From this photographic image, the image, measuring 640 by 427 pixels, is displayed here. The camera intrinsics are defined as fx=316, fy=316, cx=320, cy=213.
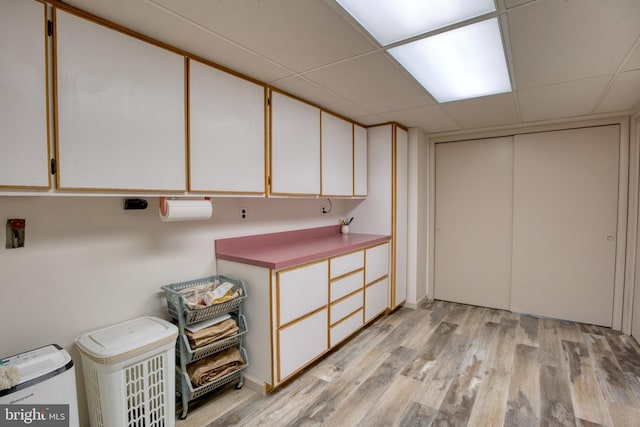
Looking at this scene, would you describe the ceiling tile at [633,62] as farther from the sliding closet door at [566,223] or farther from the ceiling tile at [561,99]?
the sliding closet door at [566,223]

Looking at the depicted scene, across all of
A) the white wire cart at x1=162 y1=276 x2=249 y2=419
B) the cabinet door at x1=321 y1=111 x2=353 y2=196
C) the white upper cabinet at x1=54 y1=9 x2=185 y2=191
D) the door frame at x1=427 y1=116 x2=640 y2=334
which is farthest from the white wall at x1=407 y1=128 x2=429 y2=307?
the white upper cabinet at x1=54 y1=9 x2=185 y2=191

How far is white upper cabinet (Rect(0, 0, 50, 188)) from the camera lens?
1.25m

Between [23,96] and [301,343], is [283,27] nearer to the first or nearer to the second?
[23,96]

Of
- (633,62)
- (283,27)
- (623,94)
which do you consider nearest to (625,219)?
(623,94)

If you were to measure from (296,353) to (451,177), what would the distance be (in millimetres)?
2940

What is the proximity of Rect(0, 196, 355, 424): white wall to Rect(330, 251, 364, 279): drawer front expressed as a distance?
1003 millimetres

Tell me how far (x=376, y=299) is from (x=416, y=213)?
1161mm

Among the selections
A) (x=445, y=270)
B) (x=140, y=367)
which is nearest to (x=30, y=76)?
(x=140, y=367)

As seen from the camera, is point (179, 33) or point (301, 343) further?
point (301, 343)

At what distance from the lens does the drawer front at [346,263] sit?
8.68 feet

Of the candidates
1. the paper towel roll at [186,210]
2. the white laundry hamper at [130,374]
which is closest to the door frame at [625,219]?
the paper towel roll at [186,210]

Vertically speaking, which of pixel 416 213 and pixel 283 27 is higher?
pixel 283 27

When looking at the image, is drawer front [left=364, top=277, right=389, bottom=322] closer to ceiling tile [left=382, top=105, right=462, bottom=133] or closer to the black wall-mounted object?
ceiling tile [left=382, top=105, right=462, bottom=133]

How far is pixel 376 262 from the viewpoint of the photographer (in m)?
3.30
